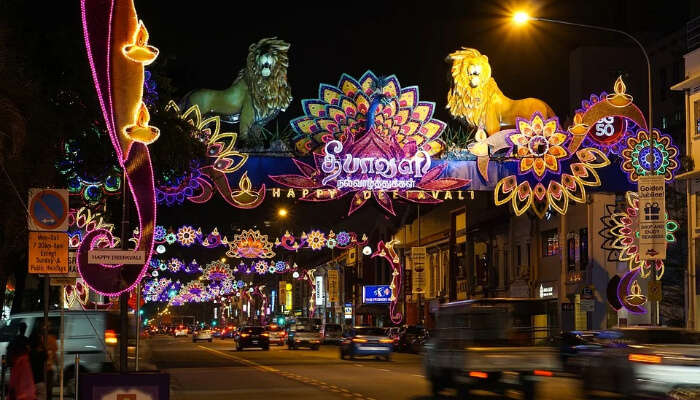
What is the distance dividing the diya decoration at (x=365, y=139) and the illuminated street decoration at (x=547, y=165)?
3106 millimetres

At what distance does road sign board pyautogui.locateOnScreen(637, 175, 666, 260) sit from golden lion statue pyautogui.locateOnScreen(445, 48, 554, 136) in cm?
974

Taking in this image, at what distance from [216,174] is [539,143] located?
12268 millimetres

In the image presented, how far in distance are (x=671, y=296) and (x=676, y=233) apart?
2796 mm

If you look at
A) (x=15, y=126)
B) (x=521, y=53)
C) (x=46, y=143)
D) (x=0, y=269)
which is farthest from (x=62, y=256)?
(x=521, y=53)

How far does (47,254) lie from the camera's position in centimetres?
1577

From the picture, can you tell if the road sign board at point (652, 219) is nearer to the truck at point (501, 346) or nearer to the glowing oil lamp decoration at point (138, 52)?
the truck at point (501, 346)

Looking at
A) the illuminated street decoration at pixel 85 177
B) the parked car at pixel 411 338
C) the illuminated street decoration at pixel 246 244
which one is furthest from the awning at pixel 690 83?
the illuminated street decoration at pixel 246 244

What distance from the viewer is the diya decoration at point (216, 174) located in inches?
1510

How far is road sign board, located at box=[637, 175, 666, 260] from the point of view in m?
31.7

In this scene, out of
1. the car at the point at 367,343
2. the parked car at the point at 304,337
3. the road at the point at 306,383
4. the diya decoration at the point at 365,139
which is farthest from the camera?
the parked car at the point at 304,337

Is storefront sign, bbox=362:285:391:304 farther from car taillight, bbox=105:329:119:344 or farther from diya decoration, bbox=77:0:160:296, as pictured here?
diya decoration, bbox=77:0:160:296

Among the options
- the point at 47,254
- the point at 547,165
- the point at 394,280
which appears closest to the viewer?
the point at 47,254

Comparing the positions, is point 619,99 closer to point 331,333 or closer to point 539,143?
point 539,143

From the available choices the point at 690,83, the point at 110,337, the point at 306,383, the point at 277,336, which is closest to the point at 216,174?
the point at 306,383
